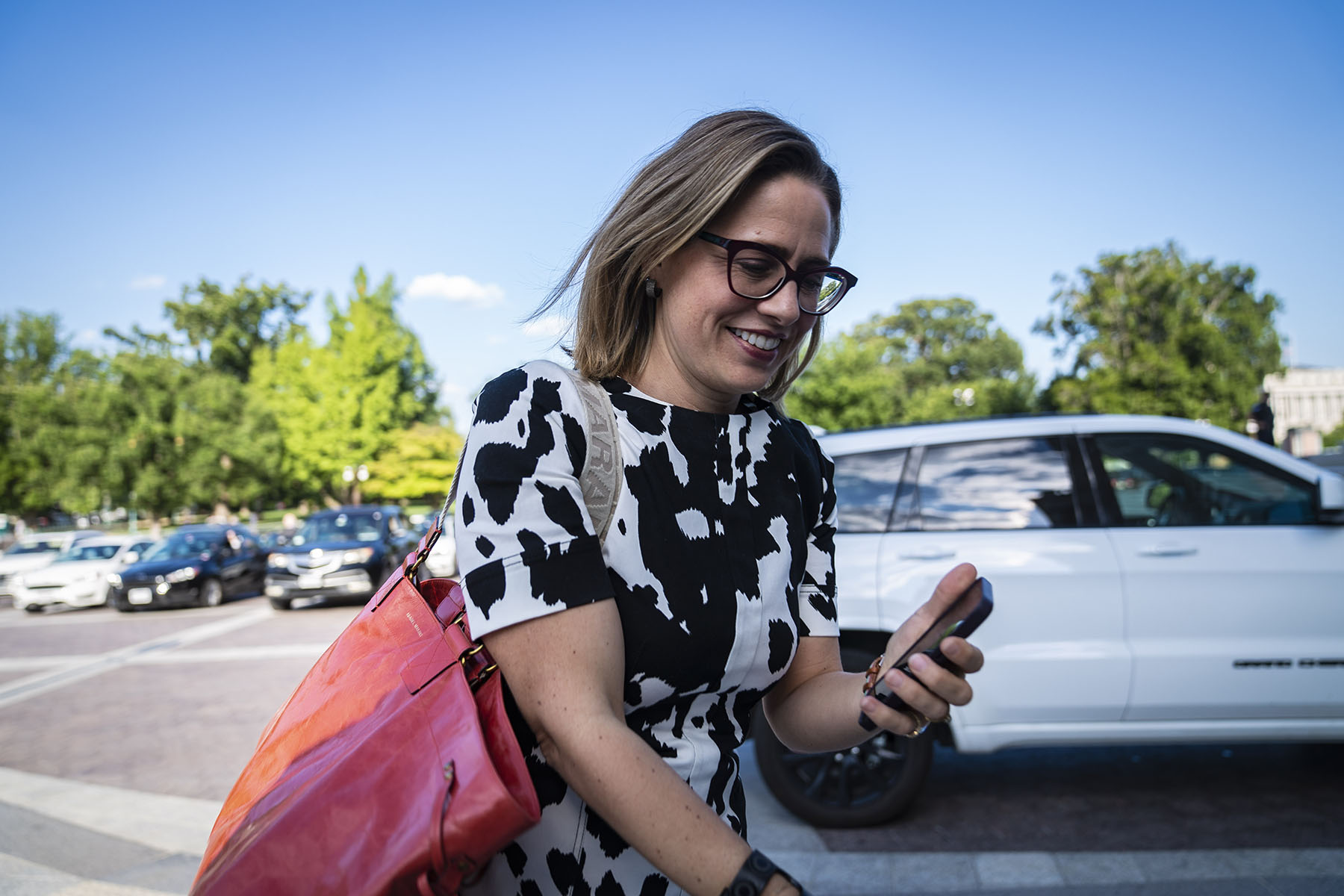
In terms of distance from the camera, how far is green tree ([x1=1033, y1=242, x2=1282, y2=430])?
110 ft

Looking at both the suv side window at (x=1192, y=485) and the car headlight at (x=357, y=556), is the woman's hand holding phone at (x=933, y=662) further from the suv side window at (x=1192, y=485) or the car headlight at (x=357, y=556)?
the car headlight at (x=357, y=556)

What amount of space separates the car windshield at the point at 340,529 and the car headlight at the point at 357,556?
1.82ft

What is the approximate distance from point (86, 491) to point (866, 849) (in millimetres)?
41918

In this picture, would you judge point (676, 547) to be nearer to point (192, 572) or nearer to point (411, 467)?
point (192, 572)

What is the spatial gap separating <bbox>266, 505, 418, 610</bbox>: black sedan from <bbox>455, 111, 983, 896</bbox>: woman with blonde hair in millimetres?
12970

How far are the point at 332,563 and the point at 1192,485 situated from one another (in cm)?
1271

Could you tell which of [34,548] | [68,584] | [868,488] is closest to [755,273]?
[868,488]

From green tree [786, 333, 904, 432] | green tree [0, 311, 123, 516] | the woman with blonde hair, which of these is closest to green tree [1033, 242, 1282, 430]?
green tree [786, 333, 904, 432]

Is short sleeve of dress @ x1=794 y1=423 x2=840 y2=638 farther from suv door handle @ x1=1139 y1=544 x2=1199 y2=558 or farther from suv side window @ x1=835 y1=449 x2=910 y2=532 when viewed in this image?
suv door handle @ x1=1139 y1=544 x2=1199 y2=558

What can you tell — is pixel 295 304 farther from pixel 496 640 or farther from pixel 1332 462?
pixel 496 640

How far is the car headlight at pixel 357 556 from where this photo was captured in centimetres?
1448

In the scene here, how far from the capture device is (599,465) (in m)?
1.24

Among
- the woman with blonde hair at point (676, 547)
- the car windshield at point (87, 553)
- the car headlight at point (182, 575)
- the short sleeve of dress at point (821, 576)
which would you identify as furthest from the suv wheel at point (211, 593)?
the short sleeve of dress at point (821, 576)

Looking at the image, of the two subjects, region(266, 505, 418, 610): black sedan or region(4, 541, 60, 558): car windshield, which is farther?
region(4, 541, 60, 558): car windshield
